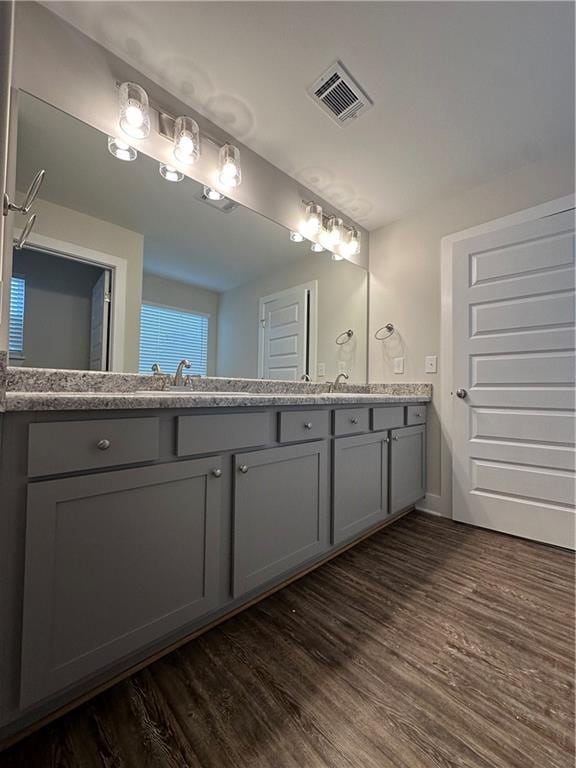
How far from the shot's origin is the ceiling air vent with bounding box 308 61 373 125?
1.50 meters

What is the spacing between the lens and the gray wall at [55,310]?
1.24 metres

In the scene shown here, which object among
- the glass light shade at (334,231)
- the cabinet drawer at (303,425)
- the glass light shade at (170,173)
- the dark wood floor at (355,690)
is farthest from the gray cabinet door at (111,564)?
the glass light shade at (334,231)

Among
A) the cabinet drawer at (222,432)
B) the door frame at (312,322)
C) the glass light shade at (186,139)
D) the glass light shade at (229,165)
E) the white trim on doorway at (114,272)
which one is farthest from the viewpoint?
the door frame at (312,322)

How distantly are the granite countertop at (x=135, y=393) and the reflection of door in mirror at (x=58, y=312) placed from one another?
2.9 inches

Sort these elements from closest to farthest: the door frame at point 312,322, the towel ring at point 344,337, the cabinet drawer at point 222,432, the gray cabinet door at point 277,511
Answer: the cabinet drawer at point 222,432
the gray cabinet door at point 277,511
the door frame at point 312,322
the towel ring at point 344,337

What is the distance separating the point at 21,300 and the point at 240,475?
3.35 feet

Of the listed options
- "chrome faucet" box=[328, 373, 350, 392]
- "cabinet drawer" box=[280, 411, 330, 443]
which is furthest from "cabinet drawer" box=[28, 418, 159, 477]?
"chrome faucet" box=[328, 373, 350, 392]

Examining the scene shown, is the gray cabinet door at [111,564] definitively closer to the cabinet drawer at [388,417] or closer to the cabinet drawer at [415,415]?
the cabinet drawer at [388,417]

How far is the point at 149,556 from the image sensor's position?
0.95m

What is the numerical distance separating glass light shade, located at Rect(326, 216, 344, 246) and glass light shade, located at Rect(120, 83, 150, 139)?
4.34 feet

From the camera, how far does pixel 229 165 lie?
1734 mm

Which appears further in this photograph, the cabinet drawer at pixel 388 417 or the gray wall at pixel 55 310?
the cabinet drawer at pixel 388 417

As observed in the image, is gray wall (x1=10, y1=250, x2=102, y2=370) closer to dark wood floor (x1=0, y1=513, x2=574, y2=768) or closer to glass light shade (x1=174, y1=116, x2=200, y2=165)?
glass light shade (x1=174, y1=116, x2=200, y2=165)

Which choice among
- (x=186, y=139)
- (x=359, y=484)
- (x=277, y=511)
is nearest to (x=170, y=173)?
(x=186, y=139)
